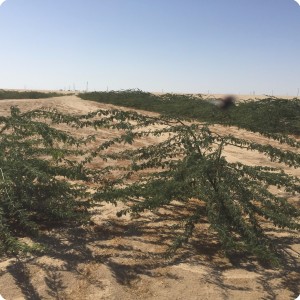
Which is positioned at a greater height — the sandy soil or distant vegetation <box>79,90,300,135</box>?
distant vegetation <box>79,90,300,135</box>

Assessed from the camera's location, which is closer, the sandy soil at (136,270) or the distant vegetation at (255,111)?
the sandy soil at (136,270)

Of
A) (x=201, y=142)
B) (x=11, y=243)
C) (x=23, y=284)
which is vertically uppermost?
(x=201, y=142)

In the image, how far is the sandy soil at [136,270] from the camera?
10.5ft

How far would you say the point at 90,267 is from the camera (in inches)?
141

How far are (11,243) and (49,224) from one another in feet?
3.94

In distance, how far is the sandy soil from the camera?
3.21 m

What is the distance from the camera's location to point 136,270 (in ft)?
11.7

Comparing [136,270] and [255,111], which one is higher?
[255,111]

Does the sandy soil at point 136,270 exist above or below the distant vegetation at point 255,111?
below

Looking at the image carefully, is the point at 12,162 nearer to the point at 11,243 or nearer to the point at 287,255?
the point at 11,243

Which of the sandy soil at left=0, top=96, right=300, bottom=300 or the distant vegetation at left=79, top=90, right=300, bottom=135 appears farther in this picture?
the distant vegetation at left=79, top=90, right=300, bottom=135

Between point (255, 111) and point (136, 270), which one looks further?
point (255, 111)

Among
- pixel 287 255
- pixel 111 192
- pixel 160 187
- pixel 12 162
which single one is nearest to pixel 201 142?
pixel 160 187

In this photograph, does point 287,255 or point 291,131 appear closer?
point 287,255
